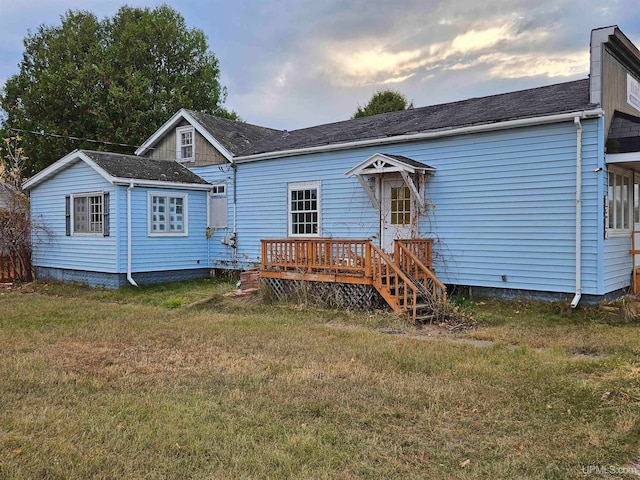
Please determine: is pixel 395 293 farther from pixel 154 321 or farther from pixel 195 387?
pixel 195 387

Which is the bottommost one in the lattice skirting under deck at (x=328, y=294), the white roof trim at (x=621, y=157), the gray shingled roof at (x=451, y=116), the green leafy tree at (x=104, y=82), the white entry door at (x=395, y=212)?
the lattice skirting under deck at (x=328, y=294)

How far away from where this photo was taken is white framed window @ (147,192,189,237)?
14477 mm

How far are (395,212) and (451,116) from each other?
2.52 metres

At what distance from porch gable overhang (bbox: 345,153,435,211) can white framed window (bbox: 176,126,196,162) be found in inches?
274

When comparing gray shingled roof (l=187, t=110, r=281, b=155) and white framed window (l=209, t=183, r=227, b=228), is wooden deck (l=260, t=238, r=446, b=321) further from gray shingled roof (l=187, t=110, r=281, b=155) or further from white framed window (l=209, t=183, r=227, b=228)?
gray shingled roof (l=187, t=110, r=281, b=155)

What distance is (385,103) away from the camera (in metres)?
34.6

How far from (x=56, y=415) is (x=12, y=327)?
4974mm

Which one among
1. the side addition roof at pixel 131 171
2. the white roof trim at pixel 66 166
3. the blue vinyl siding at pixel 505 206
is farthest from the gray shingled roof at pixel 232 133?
the blue vinyl siding at pixel 505 206

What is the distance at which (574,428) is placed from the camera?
4.20 m

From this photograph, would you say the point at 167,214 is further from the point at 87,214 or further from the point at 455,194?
the point at 455,194

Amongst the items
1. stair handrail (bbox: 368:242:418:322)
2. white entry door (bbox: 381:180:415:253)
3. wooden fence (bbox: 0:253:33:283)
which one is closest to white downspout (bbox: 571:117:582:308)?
stair handrail (bbox: 368:242:418:322)

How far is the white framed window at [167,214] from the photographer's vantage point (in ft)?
47.5

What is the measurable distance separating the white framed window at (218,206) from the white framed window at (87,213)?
3110mm

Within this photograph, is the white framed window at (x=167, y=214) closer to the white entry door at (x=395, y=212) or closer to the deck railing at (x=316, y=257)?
the deck railing at (x=316, y=257)
